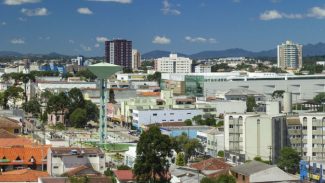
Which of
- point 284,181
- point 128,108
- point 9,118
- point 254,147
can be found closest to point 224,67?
point 128,108

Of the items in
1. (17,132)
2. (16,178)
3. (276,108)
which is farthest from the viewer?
(17,132)

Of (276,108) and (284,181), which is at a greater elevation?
(276,108)

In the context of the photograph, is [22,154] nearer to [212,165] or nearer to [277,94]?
[212,165]

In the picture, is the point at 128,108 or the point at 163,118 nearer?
the point at 163,118

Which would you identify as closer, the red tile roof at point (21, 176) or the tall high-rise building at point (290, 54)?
the red tile roof at point (21, 176)

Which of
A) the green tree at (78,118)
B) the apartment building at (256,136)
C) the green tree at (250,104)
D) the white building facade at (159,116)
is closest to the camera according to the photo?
the apartment building at (256,136)

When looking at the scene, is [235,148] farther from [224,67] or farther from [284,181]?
[224,67]

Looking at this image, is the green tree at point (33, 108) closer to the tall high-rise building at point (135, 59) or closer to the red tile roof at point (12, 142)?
the red tile roof at point (12, 142)

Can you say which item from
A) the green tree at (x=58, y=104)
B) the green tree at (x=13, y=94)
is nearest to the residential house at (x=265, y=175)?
the green tree at (x=58, y=104)
